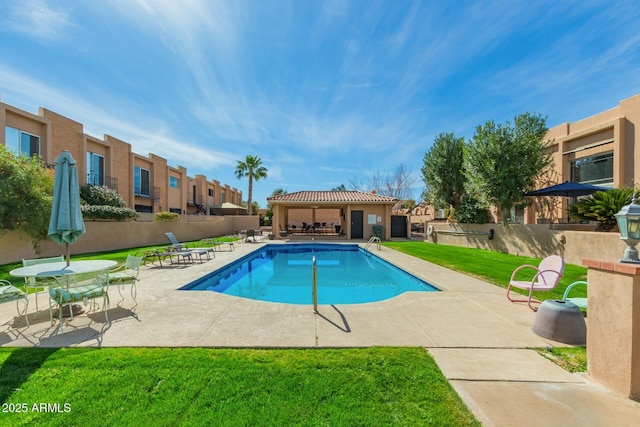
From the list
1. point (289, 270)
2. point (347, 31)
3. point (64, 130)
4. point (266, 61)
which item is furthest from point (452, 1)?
point (64, 130)

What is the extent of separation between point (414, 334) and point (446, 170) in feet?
58.0

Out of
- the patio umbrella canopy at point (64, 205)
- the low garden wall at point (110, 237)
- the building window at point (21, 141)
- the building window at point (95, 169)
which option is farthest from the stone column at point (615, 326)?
the building window at point (95, 169)

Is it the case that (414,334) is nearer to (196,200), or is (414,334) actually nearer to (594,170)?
(594,170)

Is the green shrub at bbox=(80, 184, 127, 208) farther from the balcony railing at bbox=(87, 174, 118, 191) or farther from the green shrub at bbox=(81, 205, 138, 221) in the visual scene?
the green shrub at bbox=(81, 205, 138, 221)

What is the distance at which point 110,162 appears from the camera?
21.0m

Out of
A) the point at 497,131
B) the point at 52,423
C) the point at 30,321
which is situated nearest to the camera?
the point at 52,423

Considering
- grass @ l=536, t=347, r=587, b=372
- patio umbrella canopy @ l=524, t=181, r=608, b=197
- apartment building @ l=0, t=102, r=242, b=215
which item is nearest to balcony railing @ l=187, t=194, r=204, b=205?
apartment building @ l=0, t=102, r=242, b=215

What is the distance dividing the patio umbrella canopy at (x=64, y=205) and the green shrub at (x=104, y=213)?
1093cm

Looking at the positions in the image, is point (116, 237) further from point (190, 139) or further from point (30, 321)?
point (30, 321)

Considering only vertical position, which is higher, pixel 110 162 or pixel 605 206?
pixel 110 162

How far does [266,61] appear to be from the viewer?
11945 mm

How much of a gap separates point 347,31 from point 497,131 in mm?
9426

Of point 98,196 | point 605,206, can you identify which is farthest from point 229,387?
point 98,196

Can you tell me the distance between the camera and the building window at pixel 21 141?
47.1 feet
